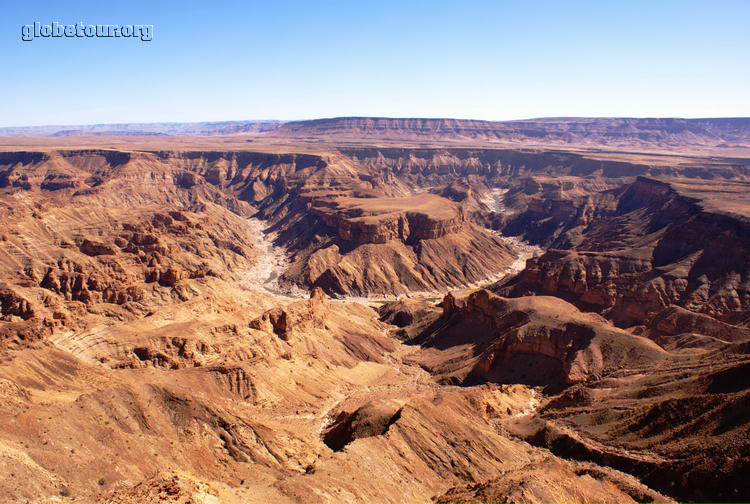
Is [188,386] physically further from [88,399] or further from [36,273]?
[36,273]

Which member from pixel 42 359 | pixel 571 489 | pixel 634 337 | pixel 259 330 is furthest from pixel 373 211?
pixel 571 489

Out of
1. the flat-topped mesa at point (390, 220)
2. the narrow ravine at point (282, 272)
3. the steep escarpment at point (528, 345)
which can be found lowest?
the narrow ravine at point (282, 272)

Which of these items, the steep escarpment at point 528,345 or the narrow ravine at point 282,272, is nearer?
the steep escarpment at point 528,345

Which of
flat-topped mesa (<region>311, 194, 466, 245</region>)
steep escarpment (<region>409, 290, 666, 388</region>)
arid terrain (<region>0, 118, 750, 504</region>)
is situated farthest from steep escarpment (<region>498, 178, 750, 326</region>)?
flat-topped mesa (<region>311, 194, 466, 245</region>)

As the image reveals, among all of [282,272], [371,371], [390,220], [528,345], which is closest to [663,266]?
[528,345]

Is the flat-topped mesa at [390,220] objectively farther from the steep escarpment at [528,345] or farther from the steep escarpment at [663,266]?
the steep escarpment at [528,345]

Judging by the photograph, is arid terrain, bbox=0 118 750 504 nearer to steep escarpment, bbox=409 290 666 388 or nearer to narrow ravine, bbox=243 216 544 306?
steep escarpment, bbox=409 290 666 388

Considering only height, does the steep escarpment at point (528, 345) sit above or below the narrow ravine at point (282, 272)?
above

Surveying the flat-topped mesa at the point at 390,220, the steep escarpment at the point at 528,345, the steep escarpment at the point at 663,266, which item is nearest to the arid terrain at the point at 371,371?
the steep escarpment at the point at 528,345

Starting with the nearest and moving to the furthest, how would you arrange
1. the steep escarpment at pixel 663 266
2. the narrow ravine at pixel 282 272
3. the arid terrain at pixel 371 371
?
the arid terrain at pixel 371 371 < the steep escarpment at pixel 663 266 < the narrow ravine at pixel 282 272
